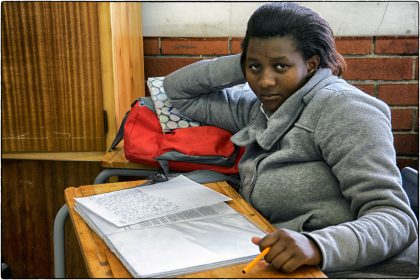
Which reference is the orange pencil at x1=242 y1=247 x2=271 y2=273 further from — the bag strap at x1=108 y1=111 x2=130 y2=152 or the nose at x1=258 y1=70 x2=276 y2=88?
the bag strap at x1=108 y1=111 x2=130 y2=152

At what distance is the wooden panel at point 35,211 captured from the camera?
175 centimetres

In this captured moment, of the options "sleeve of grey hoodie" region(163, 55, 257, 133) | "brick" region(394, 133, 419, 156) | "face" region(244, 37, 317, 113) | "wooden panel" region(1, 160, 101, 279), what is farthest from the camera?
"brick" region(394, 133, 419, 156)

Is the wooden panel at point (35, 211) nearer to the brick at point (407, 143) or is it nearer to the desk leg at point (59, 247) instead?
the desk leg at point (59, 247)

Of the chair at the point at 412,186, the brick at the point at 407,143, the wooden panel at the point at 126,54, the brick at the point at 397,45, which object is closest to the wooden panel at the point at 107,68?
the wooden panel at the point at 126,54

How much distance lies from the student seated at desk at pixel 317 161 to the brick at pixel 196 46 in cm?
70

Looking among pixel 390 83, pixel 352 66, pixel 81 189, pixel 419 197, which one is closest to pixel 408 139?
pixel 390 83

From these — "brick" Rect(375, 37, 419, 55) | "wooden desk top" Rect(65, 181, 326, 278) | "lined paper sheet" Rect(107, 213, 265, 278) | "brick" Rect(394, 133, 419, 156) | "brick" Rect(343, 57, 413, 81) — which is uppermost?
"brick" Rect(375, 37, 419, 55)

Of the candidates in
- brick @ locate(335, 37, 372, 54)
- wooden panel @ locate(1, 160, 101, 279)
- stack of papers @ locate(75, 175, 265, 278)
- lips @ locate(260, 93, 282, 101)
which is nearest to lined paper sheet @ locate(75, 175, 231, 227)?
stack of papers @ locate(75, 175, 265, 278)

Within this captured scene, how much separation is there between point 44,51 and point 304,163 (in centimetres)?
95

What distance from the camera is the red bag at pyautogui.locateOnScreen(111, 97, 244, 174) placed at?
145cm

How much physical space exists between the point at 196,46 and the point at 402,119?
91 centimetres

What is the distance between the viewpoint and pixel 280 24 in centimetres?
113

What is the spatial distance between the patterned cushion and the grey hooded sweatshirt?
27cm

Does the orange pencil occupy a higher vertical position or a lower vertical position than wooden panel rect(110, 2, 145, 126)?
lower
